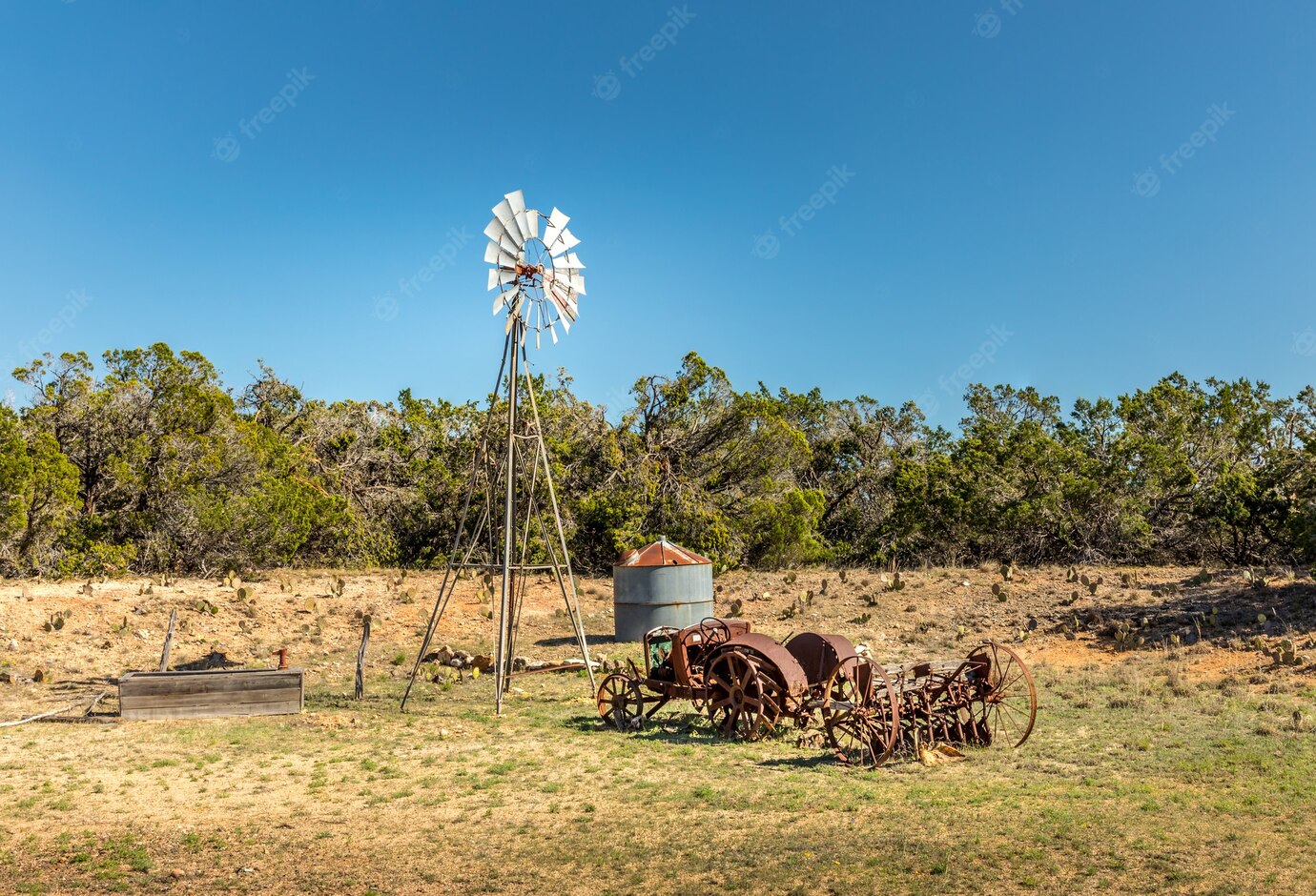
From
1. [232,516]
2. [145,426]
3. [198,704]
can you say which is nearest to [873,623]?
[198,704]

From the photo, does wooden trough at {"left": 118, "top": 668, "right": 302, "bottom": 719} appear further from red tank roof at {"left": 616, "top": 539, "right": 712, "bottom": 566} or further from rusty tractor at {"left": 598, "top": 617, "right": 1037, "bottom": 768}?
red tank roof at {"left": 616, "top": 539, "right": 712, "bottom": 566}

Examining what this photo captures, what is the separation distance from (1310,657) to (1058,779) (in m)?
9.82

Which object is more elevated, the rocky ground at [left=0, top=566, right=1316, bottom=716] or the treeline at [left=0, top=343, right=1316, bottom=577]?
the treeline at [left=0, top=343, right=1316, bottom=577]

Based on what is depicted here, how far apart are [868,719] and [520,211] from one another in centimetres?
889

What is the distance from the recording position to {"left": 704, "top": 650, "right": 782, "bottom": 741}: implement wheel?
12.1 meters

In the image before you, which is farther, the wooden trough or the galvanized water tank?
the galvanized water tank

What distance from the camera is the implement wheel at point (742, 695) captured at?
12.1 m

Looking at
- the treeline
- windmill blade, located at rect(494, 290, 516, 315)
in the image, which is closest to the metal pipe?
windmill blade, located at rect(494, 290, 516, 315)

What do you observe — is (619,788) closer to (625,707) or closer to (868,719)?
(868,719)

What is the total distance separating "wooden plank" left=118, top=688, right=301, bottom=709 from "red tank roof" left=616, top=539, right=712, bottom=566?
8.26 metres

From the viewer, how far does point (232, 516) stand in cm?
2806

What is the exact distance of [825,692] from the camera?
38.2ft

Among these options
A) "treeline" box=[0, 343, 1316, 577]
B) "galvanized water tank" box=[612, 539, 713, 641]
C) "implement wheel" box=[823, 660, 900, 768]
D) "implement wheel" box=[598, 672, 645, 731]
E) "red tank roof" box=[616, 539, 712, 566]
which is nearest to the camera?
"implement wheel" box=[823, 660, 900, 768]

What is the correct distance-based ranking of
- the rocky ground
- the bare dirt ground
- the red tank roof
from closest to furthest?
the bare dirt ground
the rocky ground
the red tank roof
